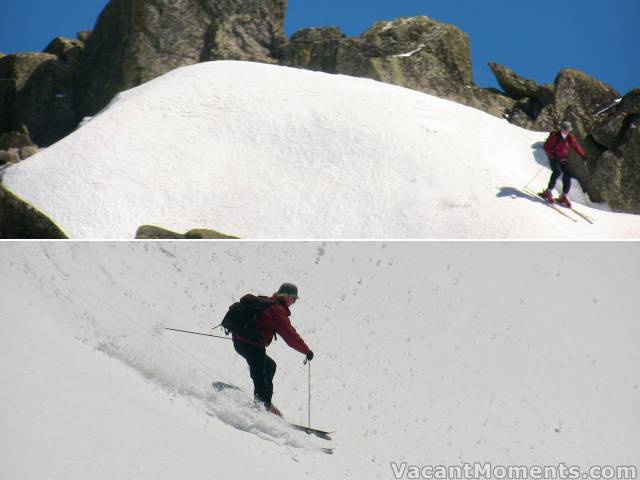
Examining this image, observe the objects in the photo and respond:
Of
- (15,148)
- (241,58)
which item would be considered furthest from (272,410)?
(241,58)

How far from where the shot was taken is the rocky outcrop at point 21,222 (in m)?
20.5

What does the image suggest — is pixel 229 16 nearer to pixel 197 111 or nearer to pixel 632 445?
pixel 197 111

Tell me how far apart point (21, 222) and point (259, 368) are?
6126 mm

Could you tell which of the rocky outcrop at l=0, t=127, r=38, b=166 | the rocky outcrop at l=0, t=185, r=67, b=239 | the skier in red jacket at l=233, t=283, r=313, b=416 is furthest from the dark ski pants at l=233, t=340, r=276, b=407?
the rocky outcrop at l=0, t=127, r=38, b=166

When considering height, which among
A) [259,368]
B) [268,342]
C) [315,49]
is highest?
[315,49]

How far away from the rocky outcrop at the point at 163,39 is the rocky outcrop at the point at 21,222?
15451 millimetres

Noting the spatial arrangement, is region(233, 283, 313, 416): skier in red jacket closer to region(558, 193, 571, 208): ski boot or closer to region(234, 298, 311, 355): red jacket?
region(234, 298, 311, 355): red jacket

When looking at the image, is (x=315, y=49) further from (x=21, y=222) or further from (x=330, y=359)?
(x=330, y=359)

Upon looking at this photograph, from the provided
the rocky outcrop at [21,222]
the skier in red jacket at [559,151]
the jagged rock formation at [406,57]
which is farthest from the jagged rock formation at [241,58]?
the rocky outcrop at [21,222]

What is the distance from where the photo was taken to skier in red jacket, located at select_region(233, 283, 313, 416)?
53.2 ft

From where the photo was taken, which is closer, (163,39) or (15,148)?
(15,148)

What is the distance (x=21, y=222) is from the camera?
20625 mm

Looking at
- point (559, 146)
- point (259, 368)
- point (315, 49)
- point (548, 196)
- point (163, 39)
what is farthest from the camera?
point (163, 39)

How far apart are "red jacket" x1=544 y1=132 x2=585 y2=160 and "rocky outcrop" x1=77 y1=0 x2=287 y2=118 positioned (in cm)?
1303
